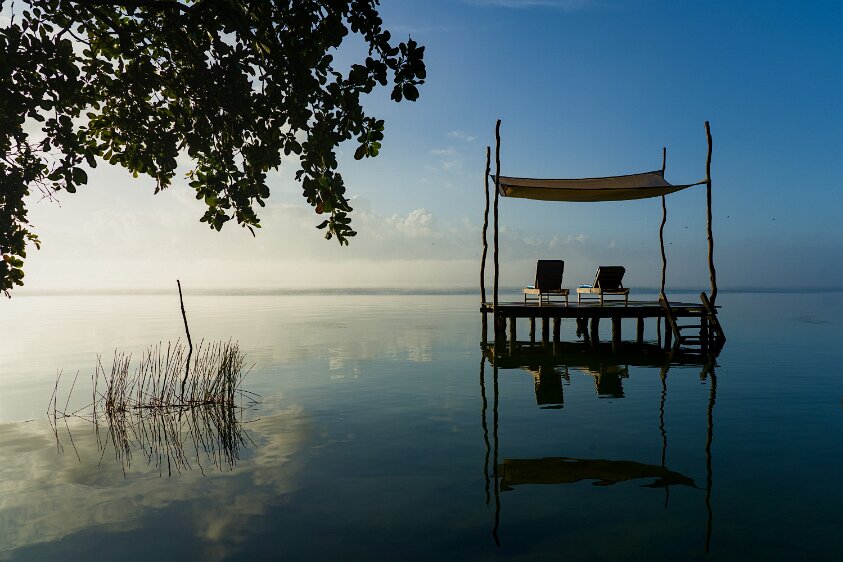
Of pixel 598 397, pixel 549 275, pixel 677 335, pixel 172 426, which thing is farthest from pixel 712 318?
pixel 172 426

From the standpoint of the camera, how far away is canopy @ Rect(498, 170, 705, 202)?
12.6 m

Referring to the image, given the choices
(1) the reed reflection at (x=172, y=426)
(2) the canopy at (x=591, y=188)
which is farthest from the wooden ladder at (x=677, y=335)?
(1) the reed reflection at (x=172, y=426)

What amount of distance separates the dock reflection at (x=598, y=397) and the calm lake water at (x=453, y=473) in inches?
1.5

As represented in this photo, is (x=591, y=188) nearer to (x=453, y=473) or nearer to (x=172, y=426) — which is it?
(x=453, y=473)

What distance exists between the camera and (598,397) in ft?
30.3

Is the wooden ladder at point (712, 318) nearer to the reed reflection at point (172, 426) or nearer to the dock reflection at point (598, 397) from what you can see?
the dock reflection at point (598, 397)

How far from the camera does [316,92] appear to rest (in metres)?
4.17

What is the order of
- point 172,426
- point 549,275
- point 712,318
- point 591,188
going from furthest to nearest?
point 549,275
point 712,318
point 591,188
point 172,426

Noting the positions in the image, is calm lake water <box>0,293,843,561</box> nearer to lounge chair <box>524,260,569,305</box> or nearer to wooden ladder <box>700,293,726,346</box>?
wooden ladder <box>700,293,726,346</box>

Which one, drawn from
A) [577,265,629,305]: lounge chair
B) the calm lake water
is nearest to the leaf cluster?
the calm lake water

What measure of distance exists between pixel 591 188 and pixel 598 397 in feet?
17.0

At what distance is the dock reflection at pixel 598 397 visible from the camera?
17.4ft

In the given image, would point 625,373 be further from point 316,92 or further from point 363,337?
point 363,337

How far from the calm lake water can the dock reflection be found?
0.13 ft
